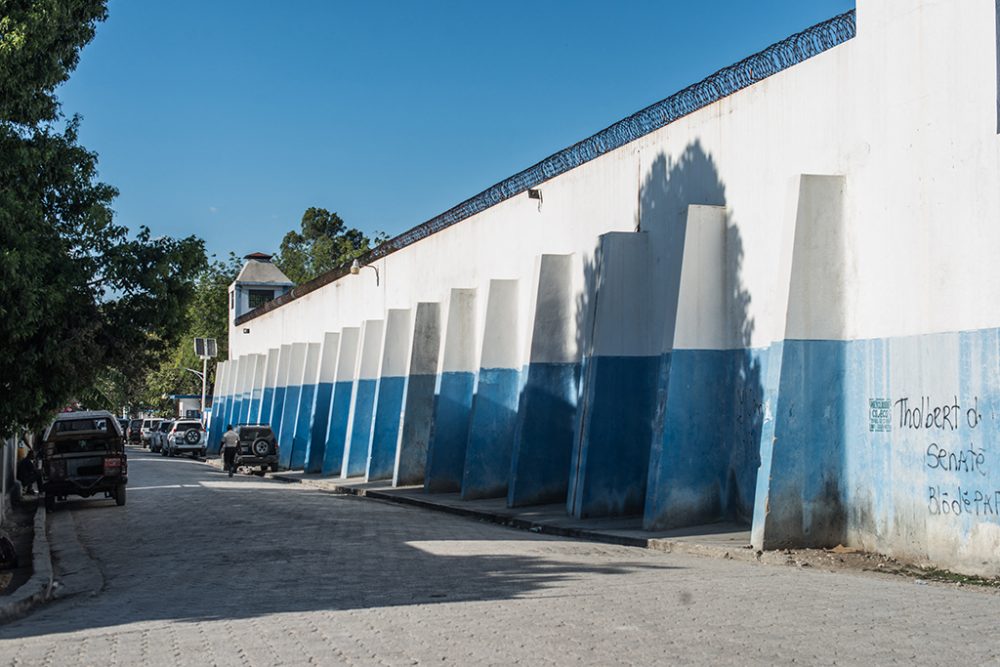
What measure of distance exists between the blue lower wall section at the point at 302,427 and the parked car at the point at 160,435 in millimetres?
17943

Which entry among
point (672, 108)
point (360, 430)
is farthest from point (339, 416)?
point (672, 108)

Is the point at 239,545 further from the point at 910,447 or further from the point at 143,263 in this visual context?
the point at 910,447

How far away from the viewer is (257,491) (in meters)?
27.8

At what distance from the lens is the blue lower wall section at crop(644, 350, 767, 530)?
16.3 meters

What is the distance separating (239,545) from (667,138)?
9.28 m

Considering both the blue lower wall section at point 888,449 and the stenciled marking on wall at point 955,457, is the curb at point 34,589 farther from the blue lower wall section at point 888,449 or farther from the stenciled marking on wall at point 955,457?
the stenciled marking on wall at point 955,457

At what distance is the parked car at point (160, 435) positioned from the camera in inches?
2328

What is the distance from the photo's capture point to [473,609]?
31.8ft

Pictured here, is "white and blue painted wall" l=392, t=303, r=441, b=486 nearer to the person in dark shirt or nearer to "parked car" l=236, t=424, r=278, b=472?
the person in dark shirt

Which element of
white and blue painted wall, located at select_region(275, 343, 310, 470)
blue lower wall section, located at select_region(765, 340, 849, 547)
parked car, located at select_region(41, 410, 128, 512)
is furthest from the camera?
white and blue painted wall, located at select_region(275, 343, 310, 470)

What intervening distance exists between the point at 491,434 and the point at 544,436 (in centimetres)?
269

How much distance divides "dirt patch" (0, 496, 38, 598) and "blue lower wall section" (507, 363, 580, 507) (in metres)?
8.37

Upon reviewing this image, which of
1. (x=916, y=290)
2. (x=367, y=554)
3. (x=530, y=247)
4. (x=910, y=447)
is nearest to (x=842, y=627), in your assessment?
(x=910, y=447)

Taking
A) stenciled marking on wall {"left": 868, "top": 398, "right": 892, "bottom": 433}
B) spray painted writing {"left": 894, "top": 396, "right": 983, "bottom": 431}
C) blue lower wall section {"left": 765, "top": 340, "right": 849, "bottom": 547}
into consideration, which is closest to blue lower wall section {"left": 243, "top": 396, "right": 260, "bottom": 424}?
blue lower wall section {"left": 765, "top": 340, "right": 849, "bottom": 547}
